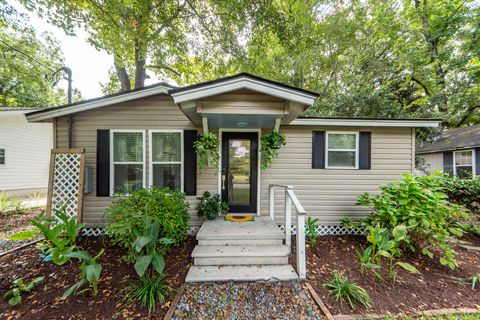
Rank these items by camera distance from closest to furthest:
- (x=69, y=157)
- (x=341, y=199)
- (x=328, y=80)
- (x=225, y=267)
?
(x=225, y=267) → (x=69, y=157) → (x=341, y=199) → (x=328, y=80)

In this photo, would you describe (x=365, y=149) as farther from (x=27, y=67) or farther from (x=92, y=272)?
(x=27, y=67)

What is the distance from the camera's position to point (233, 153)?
4.55 meters

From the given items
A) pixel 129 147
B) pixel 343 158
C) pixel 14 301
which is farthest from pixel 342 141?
pixel 14 301

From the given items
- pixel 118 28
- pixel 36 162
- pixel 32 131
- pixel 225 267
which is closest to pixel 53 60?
pixel 32 131

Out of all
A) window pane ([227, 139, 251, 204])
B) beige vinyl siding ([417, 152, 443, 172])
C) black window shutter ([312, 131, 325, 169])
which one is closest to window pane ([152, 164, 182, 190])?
window pane ([227, 139, 251, 204])

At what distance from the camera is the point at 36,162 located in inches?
354

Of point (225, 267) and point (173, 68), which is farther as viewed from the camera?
point (173, 68)

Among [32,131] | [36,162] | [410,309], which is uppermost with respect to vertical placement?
[32,131]

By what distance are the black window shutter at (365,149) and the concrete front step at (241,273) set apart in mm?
3266

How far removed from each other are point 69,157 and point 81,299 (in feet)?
9.79

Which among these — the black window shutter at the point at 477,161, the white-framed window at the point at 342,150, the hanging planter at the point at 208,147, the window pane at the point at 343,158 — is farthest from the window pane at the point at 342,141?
the black window shutter at the point at 477,161

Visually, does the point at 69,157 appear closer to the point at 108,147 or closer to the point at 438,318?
the point at 108,147

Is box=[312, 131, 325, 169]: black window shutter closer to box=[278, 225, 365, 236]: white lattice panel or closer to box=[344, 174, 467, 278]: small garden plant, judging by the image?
box=[344, 174, 467, 278]: small garden plant

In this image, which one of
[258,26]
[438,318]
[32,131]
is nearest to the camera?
[438,318]
